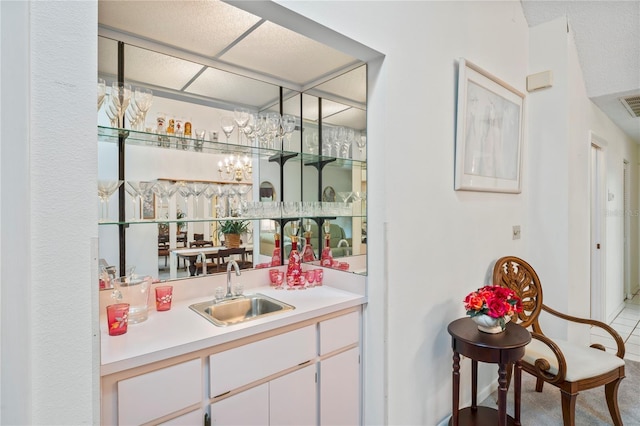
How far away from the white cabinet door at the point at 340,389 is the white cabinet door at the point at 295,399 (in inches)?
2.2

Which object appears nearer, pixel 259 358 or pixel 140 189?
pixel 259 358

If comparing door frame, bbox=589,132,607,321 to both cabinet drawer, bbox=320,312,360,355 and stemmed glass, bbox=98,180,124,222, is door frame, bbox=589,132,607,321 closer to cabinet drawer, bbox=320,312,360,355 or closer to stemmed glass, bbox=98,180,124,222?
cabinet drawer, bbox=320,312,360,355

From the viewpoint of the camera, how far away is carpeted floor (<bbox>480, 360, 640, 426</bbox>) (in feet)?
7.10

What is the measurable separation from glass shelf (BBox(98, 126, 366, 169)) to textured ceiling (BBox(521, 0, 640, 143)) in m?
2.22

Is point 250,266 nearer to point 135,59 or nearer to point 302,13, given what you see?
point 135,59

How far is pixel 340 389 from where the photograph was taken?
1.71 meters

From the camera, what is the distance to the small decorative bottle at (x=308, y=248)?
2.42 m

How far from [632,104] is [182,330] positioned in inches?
172

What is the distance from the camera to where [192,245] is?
6.30 feet

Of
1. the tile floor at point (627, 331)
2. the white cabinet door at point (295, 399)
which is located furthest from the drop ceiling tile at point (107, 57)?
the tile floor at point (627, 331)

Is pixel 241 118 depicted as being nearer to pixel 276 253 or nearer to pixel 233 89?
pixel 233 89

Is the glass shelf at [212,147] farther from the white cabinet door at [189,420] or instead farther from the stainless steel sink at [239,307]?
the white cabinet door at [189,420]

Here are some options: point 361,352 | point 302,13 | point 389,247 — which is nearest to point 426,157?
point 389,247

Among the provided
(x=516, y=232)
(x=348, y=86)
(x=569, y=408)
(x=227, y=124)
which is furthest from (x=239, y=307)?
(x=516, y=232)
